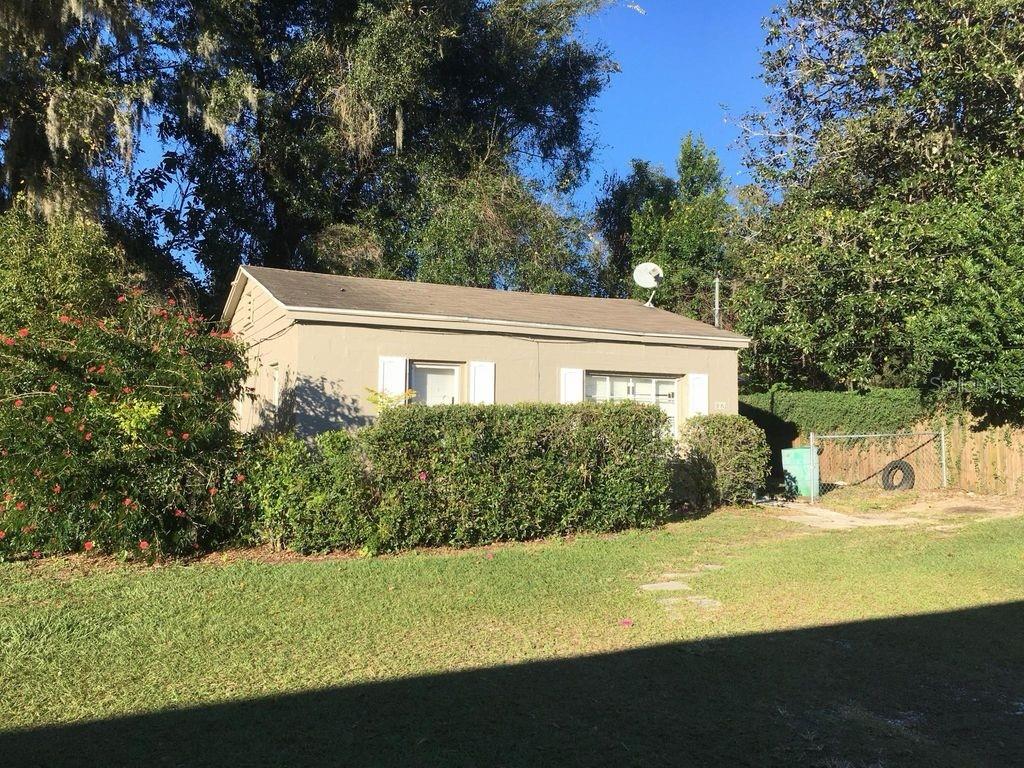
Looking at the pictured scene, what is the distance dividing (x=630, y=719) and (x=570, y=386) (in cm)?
819

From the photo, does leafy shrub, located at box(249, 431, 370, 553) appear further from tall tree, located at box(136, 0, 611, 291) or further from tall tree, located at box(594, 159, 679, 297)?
tall tree, located at box(594, 159, 679, 297)

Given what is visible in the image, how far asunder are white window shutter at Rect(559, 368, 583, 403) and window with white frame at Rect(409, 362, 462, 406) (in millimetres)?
1787

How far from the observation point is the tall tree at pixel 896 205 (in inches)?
534

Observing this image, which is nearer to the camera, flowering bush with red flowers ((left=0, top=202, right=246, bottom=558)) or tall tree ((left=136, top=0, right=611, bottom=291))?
flowering bush with red flowers ((left=0, top=202, right=246, bottom=558))

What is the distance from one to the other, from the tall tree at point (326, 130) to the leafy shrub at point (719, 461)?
9.57 m

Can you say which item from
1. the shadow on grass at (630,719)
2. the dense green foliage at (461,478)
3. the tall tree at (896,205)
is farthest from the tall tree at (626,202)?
the shadow on grass at (630,719)

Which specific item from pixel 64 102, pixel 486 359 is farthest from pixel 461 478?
pixel 64 102

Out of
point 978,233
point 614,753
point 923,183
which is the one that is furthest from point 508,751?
point 923,183

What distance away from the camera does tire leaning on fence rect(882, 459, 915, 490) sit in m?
14.9

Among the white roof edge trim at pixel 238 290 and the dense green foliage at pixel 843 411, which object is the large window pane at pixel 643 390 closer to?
the dense green foliage at pixel 843 411

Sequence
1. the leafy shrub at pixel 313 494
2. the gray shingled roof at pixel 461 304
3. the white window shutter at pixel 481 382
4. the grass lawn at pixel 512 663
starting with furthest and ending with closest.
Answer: the white window shutter at pixel 481 382
the gray shingled roof at pixel 461 304
the leafy shrub at pixel 313 494
the grass lawn at pixel 512 663

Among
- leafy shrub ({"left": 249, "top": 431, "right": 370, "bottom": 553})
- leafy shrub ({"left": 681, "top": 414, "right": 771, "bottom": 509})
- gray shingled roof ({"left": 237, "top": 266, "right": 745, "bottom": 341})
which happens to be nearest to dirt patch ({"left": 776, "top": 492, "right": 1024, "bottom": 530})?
leafy shrub ({"left": 681, "top": 414, "right": 771, "bottom": 509})

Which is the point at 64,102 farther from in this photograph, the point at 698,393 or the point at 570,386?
the point at 698,393

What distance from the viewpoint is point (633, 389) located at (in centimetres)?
1292
